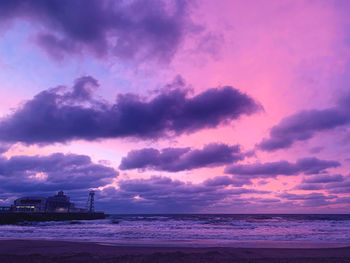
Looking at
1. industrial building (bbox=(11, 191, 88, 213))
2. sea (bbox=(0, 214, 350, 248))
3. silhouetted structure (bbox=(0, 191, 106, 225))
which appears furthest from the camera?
industrial building (bbox=(11, 191, 88, 213))

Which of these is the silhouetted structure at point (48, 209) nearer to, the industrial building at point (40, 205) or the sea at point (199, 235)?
the industrial building at point (40, 205)

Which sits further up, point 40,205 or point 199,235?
point 40,205

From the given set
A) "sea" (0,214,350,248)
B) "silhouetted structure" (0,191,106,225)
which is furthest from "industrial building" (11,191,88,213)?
"sea" (0,214,350,248)

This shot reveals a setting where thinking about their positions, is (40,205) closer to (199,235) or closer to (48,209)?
(48,209)

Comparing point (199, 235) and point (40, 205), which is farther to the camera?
point (40, 205)

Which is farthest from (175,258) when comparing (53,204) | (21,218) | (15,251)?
(53,204)

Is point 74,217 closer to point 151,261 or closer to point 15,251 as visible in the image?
point 15,251

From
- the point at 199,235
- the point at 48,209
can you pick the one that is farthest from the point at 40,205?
the point at 199,235

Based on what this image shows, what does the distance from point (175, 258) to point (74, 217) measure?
3680 inches

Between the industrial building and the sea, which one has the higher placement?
the industrial building

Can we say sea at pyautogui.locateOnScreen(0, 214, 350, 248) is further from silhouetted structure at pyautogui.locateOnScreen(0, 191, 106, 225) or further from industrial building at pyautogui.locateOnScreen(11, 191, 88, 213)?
industrial building at pyautogui.locateOnScreen(11, 191, 88, 213)

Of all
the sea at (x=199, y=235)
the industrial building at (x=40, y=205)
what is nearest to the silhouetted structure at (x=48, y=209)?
the industrial building at (x=40, y=205)

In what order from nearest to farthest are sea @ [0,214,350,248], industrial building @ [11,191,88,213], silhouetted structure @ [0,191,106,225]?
sea @ [0,214,350,248], silhouetted structure @ [0,191,106,225], industrial building @ [11,191,88,213]

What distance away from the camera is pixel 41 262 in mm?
14164
